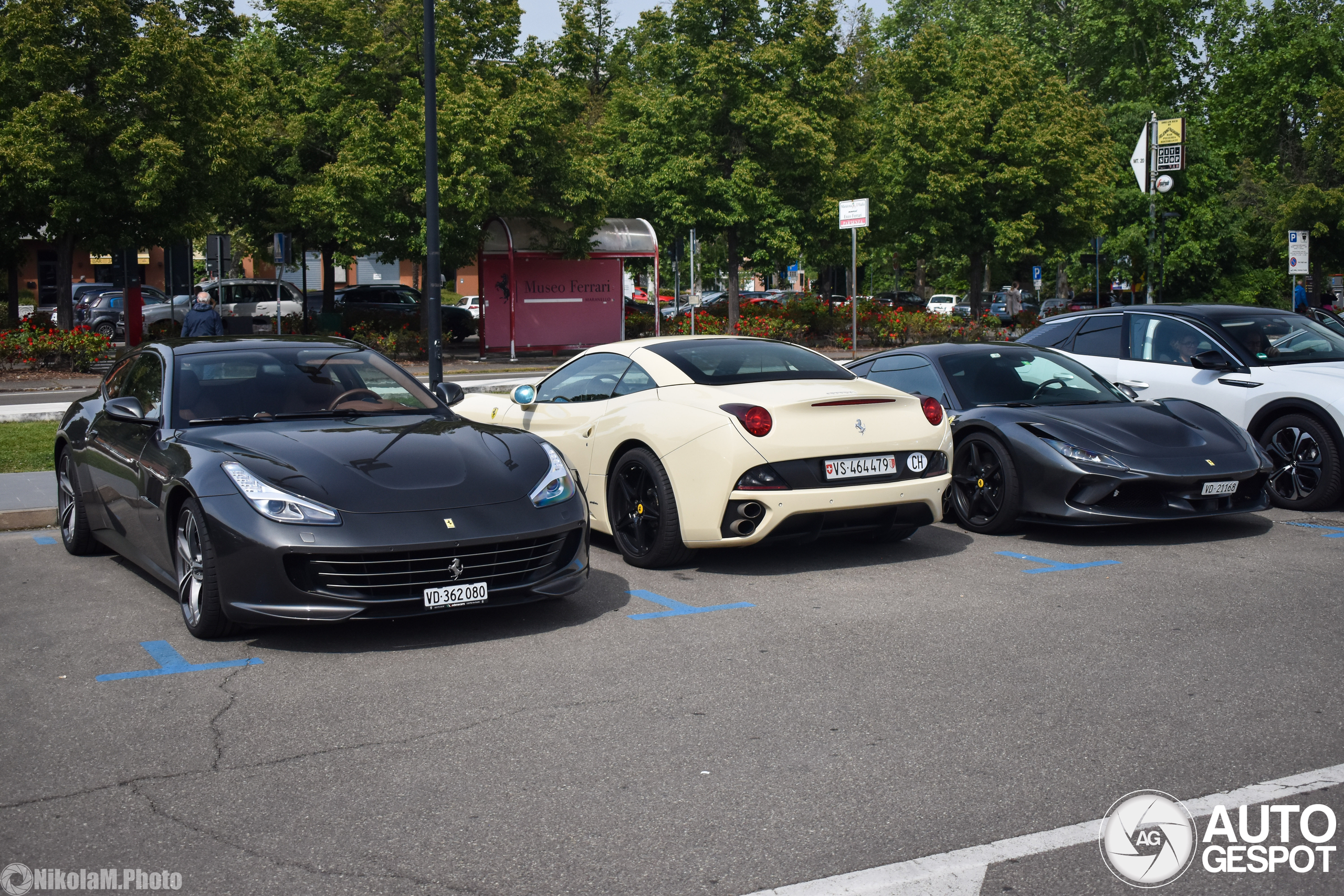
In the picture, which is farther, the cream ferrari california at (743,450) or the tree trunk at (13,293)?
the tree trunk at (13,293)

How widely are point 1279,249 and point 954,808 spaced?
49.2m

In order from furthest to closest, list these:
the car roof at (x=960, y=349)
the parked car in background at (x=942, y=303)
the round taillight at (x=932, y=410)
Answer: the parked car in background at (x=942, y=303) → the car roof at (x=960, y=349) → the round taillight at (x=932, y=410)

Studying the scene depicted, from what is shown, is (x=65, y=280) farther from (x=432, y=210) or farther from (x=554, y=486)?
(x=554, y=486)

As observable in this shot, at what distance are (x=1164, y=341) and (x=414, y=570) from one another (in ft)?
24.8

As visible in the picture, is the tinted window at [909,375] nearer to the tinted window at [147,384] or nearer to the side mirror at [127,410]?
the tinted window at [147,384]

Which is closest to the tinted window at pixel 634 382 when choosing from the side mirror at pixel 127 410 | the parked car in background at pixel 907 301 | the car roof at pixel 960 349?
the car roof at pixel 960 349

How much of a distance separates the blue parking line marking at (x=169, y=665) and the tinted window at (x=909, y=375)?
5499 mm

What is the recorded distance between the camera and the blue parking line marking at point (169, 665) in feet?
17.4

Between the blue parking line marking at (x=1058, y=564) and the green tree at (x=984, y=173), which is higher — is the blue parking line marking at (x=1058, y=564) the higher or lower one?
the lower one

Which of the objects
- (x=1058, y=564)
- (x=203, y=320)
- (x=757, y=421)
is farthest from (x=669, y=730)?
(x=203, y=320)

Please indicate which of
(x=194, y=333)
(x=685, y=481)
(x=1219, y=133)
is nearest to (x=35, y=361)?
(x=194, y=333)

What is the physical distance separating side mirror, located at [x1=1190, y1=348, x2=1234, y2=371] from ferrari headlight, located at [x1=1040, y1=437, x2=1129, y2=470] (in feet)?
8.02

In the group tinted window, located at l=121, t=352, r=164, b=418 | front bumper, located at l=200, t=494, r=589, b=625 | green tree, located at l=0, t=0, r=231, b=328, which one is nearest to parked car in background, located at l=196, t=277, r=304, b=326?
green tree, located at l=0, t=0, r=231, b=328

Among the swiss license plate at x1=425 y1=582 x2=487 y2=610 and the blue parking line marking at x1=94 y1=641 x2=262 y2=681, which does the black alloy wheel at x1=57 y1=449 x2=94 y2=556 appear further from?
the swiss license plate at x1=425 y1=582 x2=487 y2=610
